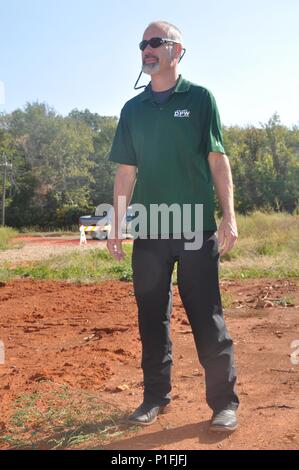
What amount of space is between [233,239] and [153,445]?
1098mm

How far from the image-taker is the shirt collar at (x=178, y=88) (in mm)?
2904

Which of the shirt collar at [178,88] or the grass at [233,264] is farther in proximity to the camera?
the grass at [233,264]

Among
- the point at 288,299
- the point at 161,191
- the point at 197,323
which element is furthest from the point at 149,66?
the point at 288,299

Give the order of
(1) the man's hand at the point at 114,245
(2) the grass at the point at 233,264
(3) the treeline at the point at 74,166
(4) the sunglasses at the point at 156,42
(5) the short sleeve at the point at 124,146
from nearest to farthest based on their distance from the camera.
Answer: (4) the sunglasses at the point at 156,42, (5) the short sleeve at the point at 124,146, (1) the man's hand at the point at 114,245, (2) the grass at the point at 233,264, (3) the treeline at the point at 74,166

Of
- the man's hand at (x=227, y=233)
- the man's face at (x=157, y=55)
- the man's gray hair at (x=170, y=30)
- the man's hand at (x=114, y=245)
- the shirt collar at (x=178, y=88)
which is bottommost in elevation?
the man's hand at (x=114, y=245)

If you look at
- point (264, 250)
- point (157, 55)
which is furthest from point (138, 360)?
point (264, 250)

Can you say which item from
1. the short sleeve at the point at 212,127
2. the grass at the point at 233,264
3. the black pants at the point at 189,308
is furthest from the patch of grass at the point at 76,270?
the short sleeve at the point at 212,127

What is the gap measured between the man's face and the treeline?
27423 mm

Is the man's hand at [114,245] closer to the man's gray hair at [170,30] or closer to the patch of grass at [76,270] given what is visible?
the man's gray hair at [170,30]

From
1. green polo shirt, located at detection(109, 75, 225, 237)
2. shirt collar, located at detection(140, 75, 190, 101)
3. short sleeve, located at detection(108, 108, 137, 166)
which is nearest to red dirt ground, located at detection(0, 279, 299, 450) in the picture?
green polo shirt, located at detection(109, 75, 225, 237)

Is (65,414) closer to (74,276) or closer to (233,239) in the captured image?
(233,239)

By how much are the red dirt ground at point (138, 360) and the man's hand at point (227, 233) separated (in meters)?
0.95

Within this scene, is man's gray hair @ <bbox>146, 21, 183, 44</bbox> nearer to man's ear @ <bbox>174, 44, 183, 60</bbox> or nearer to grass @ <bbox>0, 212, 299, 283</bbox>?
man's ear @ <bbox>174, 44, 183, 60</bbox>

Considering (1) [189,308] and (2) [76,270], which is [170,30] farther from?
(2) [76,270]
